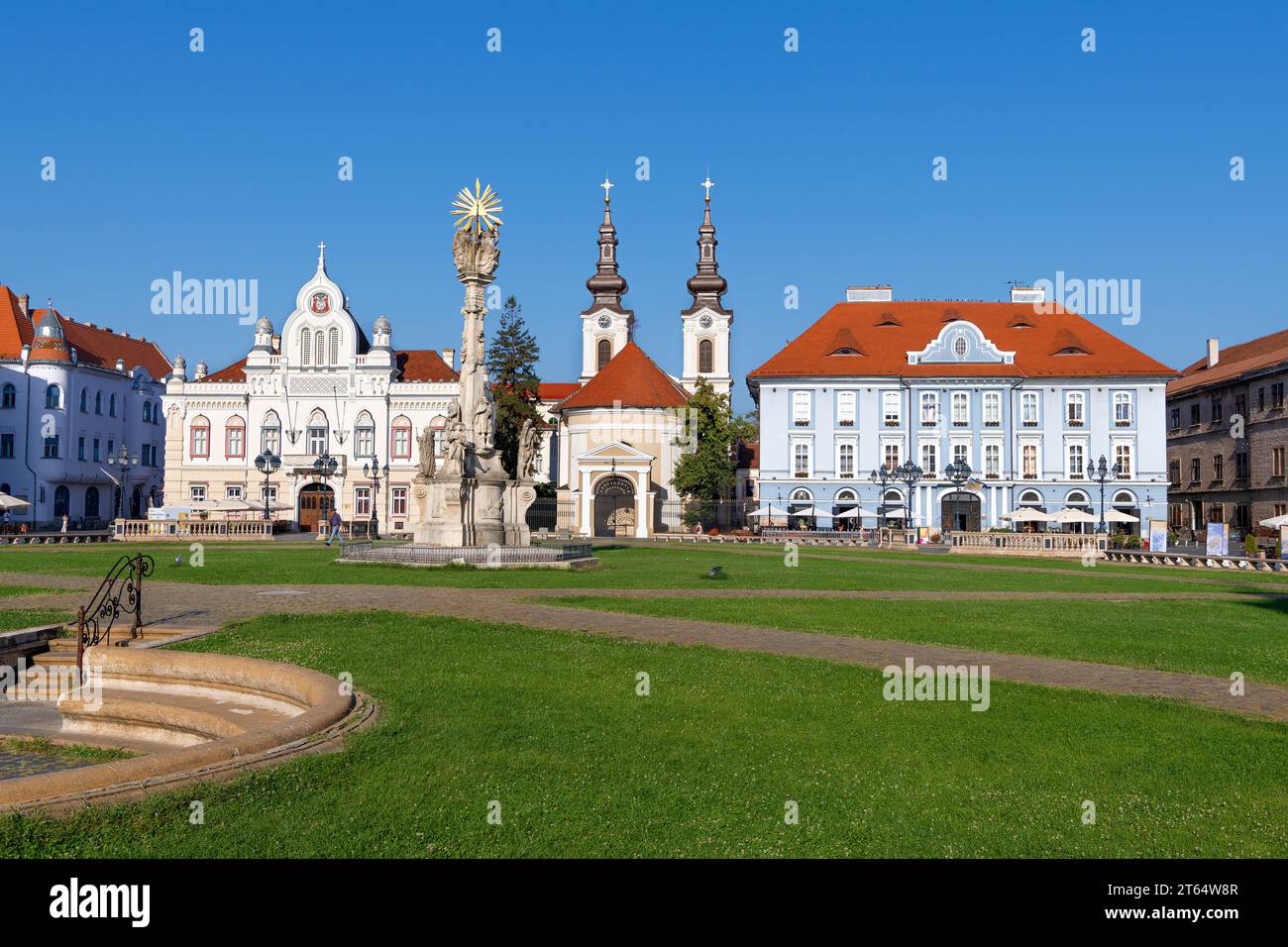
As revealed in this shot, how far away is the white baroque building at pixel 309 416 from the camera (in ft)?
244

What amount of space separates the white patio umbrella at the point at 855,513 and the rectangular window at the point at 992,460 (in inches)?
309

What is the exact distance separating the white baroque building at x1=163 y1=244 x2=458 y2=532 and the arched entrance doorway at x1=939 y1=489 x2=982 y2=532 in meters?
33.9

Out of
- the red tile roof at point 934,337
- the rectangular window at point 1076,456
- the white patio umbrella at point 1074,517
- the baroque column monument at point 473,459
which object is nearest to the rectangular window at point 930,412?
the red tile roof at point 934,337

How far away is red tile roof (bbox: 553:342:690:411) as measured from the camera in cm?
7294

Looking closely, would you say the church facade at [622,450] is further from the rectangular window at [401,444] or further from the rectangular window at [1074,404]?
the rectangular window at [1074,404]

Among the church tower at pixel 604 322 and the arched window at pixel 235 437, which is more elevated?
the church tower at pixel 604 322

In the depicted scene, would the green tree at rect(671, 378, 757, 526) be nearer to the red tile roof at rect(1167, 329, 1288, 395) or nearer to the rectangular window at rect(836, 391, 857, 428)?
the rectangular window at rect(836, 391, 857, 428)

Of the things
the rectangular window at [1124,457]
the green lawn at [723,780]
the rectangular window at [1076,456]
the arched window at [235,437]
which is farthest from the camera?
the arched window at [235,437]

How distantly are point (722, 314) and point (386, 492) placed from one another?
31.6 meters

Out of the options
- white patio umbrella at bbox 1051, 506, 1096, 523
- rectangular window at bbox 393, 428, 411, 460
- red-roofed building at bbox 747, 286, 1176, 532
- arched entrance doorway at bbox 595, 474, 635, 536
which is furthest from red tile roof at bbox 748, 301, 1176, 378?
rectangular window at bbox 393, 428, 411, 460
